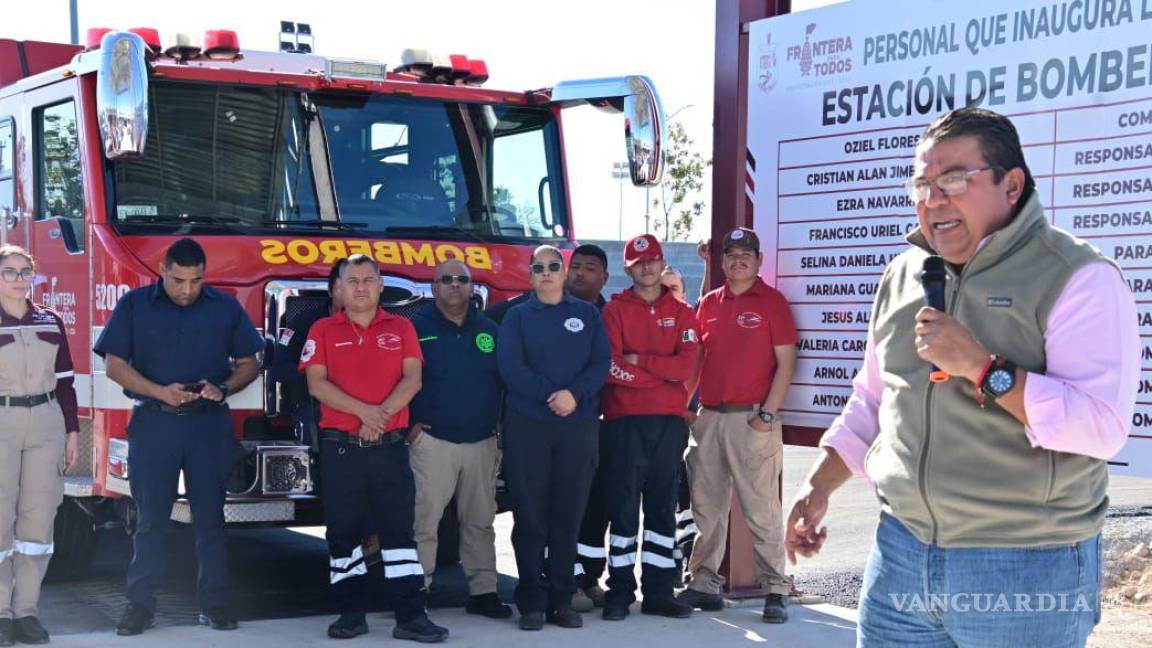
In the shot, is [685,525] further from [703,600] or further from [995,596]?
[995,596]

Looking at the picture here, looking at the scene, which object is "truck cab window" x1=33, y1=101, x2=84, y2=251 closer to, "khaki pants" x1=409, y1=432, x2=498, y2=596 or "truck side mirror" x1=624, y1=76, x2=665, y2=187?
"khaki pants" x1=409, y1=432, x2=498, y2=596

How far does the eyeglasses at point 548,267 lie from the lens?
700 centimetres

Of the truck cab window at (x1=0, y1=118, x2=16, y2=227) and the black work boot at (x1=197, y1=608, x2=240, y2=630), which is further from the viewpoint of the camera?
the truck cab window at (x1=0, y1=118, x2=16, y2=227)

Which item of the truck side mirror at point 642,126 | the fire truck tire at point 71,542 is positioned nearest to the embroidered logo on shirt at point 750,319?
the truck side mirror at point 642,126

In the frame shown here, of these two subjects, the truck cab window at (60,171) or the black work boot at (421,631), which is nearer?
the black work boot at (421,631)

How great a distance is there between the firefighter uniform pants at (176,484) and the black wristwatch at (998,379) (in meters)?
4.77

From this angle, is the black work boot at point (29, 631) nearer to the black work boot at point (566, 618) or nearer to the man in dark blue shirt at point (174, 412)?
the man in dark blue shirt at point (174, 412)

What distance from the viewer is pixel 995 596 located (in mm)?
2891

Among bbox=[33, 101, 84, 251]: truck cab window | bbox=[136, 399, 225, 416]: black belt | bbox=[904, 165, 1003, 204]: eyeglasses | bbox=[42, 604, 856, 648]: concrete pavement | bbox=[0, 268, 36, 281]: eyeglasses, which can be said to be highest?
bbox=[33, 101, 84, 251]: truck cab window

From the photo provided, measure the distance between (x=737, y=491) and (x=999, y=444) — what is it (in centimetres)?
449

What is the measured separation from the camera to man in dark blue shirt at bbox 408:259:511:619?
7098 mm

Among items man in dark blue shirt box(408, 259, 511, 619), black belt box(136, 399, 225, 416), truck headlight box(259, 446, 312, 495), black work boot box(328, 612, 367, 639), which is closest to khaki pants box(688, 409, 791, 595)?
man in dark blue shirt box(408, 259, 511, 619)

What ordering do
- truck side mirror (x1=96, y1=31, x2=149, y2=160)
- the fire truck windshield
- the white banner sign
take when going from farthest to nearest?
1. the fire truck windshield
2. truck side mirror (x1=96, y1=31, x2=149, y2=160)
3. the white banner sign

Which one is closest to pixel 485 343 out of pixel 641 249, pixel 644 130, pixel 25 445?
pixel 641 249
